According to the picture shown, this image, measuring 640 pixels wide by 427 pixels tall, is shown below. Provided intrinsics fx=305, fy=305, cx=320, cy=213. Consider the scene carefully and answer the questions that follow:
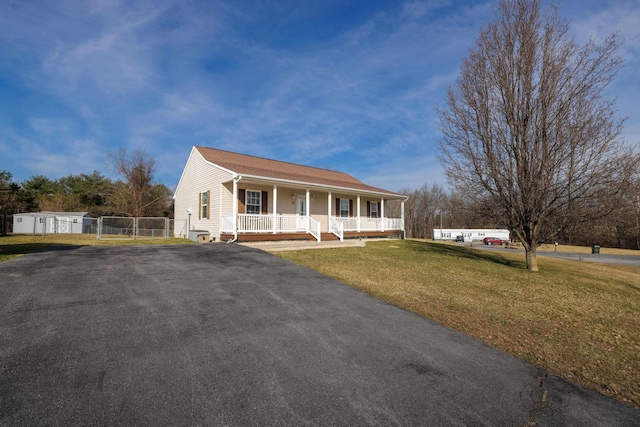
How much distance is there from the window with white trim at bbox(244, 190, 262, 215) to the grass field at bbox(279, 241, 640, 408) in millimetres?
4586

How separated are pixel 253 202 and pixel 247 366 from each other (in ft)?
39.7

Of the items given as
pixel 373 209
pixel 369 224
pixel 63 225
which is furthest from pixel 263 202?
pixel 63 225

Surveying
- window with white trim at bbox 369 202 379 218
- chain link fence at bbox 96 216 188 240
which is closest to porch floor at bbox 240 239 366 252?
window with white trim at bbox 369 202 379 218

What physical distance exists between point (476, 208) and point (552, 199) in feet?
7.54

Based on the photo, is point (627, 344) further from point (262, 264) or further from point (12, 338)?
point (12, 338)

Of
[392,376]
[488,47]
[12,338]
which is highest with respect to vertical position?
[488,47]

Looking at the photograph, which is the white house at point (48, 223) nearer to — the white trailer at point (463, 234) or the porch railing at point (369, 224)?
the porch railing at point (369, 224)

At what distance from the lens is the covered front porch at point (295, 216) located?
42.8ft

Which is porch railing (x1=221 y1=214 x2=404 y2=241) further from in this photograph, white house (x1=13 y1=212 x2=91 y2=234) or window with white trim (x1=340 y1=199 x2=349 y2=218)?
white house (x1=13 y1=212 x2=91 y2=234)

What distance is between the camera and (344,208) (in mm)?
18938

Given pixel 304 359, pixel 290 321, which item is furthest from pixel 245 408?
pixel 290 321

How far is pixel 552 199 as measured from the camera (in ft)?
32.7

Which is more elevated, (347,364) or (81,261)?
(81,261)

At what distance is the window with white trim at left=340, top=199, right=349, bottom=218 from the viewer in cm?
1875
